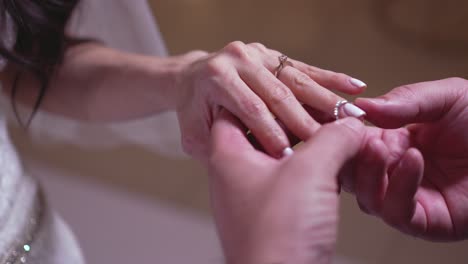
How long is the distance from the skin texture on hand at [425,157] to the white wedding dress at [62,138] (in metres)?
0.35

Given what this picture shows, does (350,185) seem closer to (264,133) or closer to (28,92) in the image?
(264,133)

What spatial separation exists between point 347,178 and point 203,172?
0.67 meters

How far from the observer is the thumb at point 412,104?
0.44 meters

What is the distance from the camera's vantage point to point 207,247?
3.51 ft

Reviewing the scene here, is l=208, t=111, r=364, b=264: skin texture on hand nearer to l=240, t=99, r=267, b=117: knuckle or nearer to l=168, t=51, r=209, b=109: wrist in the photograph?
l=240, t=99, r=267, b=117: knuckle

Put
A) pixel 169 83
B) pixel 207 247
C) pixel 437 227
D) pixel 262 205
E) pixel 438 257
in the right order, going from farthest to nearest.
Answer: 1. pixel 207 247
2. pixel 438 257
3. pixel 169 83
4. pixel 437 227
5. pixel 262 205

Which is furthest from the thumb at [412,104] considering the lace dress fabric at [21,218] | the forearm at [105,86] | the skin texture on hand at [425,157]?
the lace dress fabric at [21,218]

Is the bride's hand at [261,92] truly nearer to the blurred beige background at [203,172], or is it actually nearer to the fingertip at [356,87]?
the fingertip at [356,87]

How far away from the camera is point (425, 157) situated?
0.46 meters

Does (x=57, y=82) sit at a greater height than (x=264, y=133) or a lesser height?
lesser

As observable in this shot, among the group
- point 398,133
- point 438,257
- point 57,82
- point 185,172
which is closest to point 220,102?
point 398,133

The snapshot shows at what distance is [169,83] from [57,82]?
0.19m

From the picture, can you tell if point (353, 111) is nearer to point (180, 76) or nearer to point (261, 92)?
point (261, 92)

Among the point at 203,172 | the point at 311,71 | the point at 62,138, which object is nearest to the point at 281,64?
the point at 311,71
